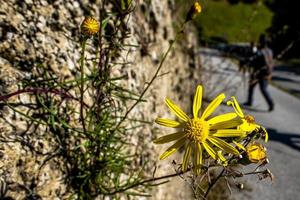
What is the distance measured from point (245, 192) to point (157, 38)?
1657 millimetres

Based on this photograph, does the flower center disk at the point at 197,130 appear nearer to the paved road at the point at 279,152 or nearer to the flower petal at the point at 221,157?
the flower petal at the point at 221,157

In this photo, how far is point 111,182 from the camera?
2.38 metres

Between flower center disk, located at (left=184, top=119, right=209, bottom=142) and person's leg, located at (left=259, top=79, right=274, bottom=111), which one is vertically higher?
person's leg, located at (left=259, top=79, right=274, bottom=111)

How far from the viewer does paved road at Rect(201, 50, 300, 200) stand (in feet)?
13.8

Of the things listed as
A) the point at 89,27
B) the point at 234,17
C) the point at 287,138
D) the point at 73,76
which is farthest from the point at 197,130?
the point at 234,17

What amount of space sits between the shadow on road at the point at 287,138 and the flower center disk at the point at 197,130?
4.61 metres

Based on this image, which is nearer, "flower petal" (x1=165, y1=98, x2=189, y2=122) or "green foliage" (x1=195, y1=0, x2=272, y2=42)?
"flower petal" (x1=165, y1=98, x2=189, y2=122)

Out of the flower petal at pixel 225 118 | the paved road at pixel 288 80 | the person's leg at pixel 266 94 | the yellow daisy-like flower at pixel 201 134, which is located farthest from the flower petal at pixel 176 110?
the paved road at pixel 288 80

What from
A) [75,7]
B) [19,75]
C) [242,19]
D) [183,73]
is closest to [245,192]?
[183,73]

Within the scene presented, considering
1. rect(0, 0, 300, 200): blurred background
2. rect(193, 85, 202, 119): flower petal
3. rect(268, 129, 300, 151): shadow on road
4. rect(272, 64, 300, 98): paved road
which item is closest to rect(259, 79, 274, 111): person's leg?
rect(268, 129, 300, 151): shadow on road

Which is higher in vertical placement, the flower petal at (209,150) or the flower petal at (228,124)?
the flower petal at (228,124)

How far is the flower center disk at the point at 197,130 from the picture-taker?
1488 millimetres

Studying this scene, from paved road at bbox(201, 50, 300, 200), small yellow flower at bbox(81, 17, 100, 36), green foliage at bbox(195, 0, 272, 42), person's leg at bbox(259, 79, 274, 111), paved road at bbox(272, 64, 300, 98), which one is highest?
green foliage at bbox(195, 0, 272, 42)

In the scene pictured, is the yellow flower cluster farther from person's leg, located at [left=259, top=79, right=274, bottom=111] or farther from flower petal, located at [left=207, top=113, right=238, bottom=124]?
person's leg, located at [left=259, top=79, right=274, bottom=111]
